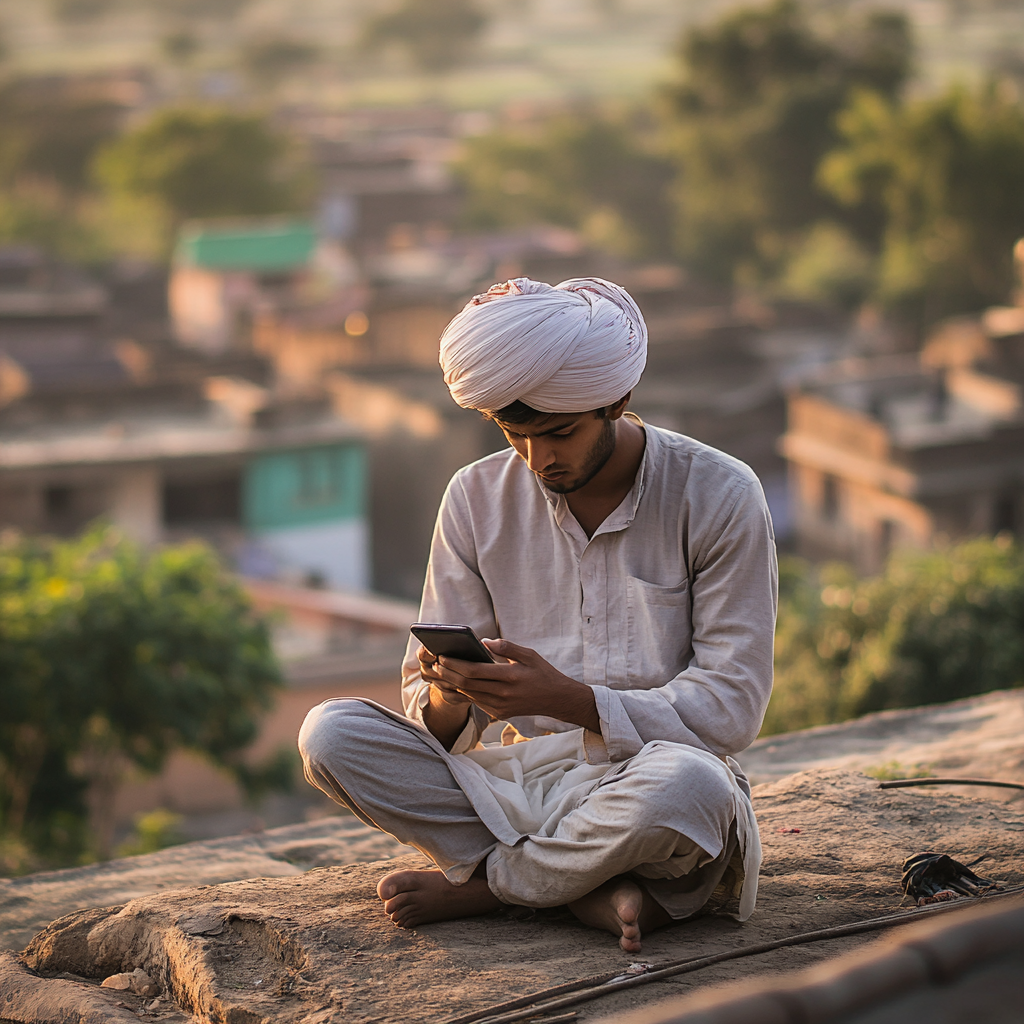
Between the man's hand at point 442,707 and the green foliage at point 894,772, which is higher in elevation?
the man's hand at point 442,707

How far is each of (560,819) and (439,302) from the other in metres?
22.5

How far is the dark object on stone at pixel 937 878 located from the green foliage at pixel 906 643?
20.0 ft

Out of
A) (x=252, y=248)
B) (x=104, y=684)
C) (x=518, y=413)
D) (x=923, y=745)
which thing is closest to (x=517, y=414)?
(x=518, y=413)

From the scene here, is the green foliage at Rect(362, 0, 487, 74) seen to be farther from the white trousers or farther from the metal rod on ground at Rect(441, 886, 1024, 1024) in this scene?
the metal rod on ground at Rect(441, 886, 1024, 1024)

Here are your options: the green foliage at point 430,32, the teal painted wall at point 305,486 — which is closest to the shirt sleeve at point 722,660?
the teal painted wall at point 305,486

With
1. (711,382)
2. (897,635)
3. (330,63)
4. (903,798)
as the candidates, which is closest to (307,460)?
(711,382)

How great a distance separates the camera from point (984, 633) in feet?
28.8

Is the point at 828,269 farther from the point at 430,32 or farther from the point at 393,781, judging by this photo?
the point at 430,32

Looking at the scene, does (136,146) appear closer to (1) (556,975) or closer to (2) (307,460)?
(2) (307,460)

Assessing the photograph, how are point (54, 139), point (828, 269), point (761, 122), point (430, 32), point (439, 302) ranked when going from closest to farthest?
1. point (439, 302)
2. point (828, 269)
3. point (761, 122)
4. point (54, 139)
5. point (430, 32)

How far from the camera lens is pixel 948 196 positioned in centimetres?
3066

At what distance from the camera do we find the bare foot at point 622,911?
220 centimetres

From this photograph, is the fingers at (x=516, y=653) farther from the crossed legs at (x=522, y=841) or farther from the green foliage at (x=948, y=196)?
the green foliage at (x=948, y=196)

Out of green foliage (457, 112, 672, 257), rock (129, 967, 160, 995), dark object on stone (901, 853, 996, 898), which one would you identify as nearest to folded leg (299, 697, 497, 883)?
rock (129, 967, 160, 995)
